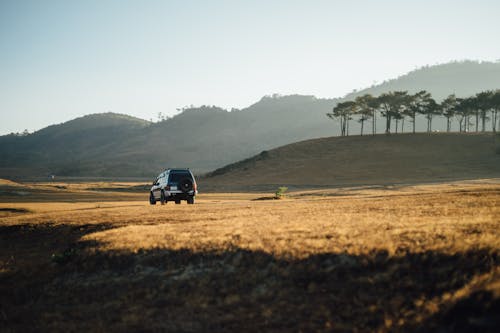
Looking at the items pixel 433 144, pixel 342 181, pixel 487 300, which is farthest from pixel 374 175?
pixel 487 300

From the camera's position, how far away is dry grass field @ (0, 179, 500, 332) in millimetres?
8188

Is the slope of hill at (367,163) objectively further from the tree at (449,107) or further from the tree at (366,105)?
the tree at (449,107)

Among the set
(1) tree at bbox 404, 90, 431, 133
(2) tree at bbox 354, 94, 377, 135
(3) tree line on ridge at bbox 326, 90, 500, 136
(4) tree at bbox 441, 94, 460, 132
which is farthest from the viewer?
(2) tree at bbox 354, 94, 377, 135

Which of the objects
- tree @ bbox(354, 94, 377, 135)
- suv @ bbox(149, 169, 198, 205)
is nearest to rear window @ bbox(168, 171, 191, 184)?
suv @ bbox(149, 169, 198, 205)

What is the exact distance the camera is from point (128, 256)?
1248 cm

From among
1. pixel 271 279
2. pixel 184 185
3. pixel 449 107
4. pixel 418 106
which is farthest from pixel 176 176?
pixel 449 107

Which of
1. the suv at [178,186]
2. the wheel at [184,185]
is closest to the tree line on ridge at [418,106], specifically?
the suv at [178,186]

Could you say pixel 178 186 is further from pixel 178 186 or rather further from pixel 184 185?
pixel 184 185

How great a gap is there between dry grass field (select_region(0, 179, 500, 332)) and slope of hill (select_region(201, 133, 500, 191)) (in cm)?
4966

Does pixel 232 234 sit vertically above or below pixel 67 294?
above

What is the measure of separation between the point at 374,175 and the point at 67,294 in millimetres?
64065

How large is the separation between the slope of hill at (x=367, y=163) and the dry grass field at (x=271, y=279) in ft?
163

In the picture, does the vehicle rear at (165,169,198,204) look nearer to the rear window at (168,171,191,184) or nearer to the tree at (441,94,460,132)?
the rear window at (168,171,191,184)

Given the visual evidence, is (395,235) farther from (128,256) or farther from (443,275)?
(128,256)
